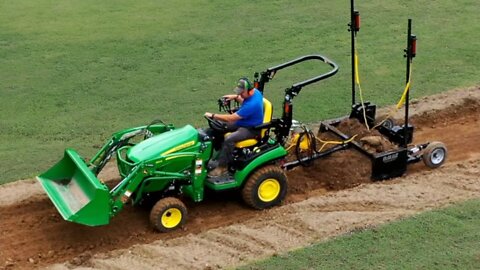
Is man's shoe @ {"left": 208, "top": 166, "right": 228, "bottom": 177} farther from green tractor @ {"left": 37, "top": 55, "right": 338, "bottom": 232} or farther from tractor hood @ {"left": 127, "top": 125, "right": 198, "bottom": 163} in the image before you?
tractor hood @ {"left": 127, "top": 125, "right": 198, "bottom": 163}

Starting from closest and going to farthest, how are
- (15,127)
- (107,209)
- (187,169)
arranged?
(107,209), (187,169), (15,127)

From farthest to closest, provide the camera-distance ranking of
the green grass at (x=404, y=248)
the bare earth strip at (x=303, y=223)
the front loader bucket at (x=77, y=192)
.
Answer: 1. the front loader bucket at (x=77, y=192)
2. the bare earth strip at (x=303, y=223)
3. the green grass at (x=404, y=248)

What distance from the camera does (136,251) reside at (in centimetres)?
989

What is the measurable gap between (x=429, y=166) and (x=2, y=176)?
7053mm

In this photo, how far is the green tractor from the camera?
10008mm

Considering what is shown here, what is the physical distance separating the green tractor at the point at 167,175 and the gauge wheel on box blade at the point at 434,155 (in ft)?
8.11

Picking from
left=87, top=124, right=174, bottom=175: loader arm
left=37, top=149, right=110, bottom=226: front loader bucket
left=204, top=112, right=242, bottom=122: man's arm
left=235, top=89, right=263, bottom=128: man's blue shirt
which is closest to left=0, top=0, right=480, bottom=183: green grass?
left=37, top=149, right=110, bottom=226: front loader bucket

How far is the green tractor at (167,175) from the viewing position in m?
10.0

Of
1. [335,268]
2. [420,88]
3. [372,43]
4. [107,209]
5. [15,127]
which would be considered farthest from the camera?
[372,43]

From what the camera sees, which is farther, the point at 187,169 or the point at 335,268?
the point at 187,169

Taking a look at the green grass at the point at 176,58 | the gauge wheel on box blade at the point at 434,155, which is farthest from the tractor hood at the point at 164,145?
the gauge wheel on box blade at the point at 434,155

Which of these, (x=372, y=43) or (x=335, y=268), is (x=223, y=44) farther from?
(x=335, y=268)

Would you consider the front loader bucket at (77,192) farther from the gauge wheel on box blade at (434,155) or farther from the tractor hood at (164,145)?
the gauge wheel on box blade at (434,155)

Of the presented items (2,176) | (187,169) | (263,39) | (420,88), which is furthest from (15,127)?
(420,88)
